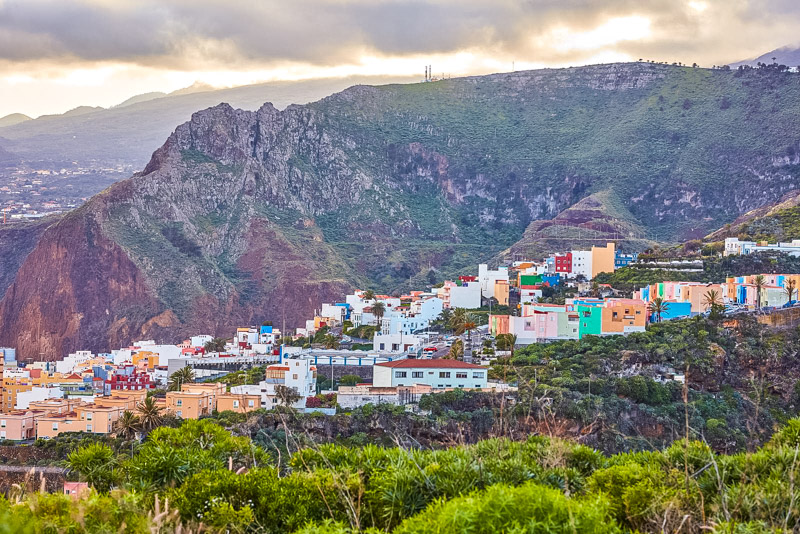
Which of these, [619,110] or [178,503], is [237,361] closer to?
[178,503]

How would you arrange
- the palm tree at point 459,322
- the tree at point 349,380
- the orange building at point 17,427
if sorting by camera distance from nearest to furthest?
the orange building at point 17,427
the tree at point 349,380
the palm tree at point 459,322

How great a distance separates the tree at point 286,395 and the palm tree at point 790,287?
18171 millimetres

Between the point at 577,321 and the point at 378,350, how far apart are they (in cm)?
766

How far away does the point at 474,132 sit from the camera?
109m

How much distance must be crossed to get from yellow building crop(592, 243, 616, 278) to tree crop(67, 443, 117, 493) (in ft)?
130

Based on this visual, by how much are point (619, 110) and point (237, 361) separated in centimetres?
6824

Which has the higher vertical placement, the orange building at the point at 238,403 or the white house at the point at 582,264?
the white house at the point at 582,264

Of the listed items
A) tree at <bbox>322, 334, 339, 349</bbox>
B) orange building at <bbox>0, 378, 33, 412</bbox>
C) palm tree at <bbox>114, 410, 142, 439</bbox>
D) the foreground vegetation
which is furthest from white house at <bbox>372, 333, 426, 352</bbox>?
the foreground vegetation

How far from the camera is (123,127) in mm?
169625

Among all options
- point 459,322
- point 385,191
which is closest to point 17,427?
point 459,322

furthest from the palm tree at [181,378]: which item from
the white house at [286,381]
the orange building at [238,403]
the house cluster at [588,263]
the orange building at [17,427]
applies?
the house cluster at [588,263]

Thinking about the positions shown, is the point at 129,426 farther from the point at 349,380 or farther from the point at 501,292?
the point at 501,292

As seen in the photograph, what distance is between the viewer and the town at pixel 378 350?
Answer: 3400cm

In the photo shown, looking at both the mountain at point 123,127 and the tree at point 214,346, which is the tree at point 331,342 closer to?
the tree at point 214,346
